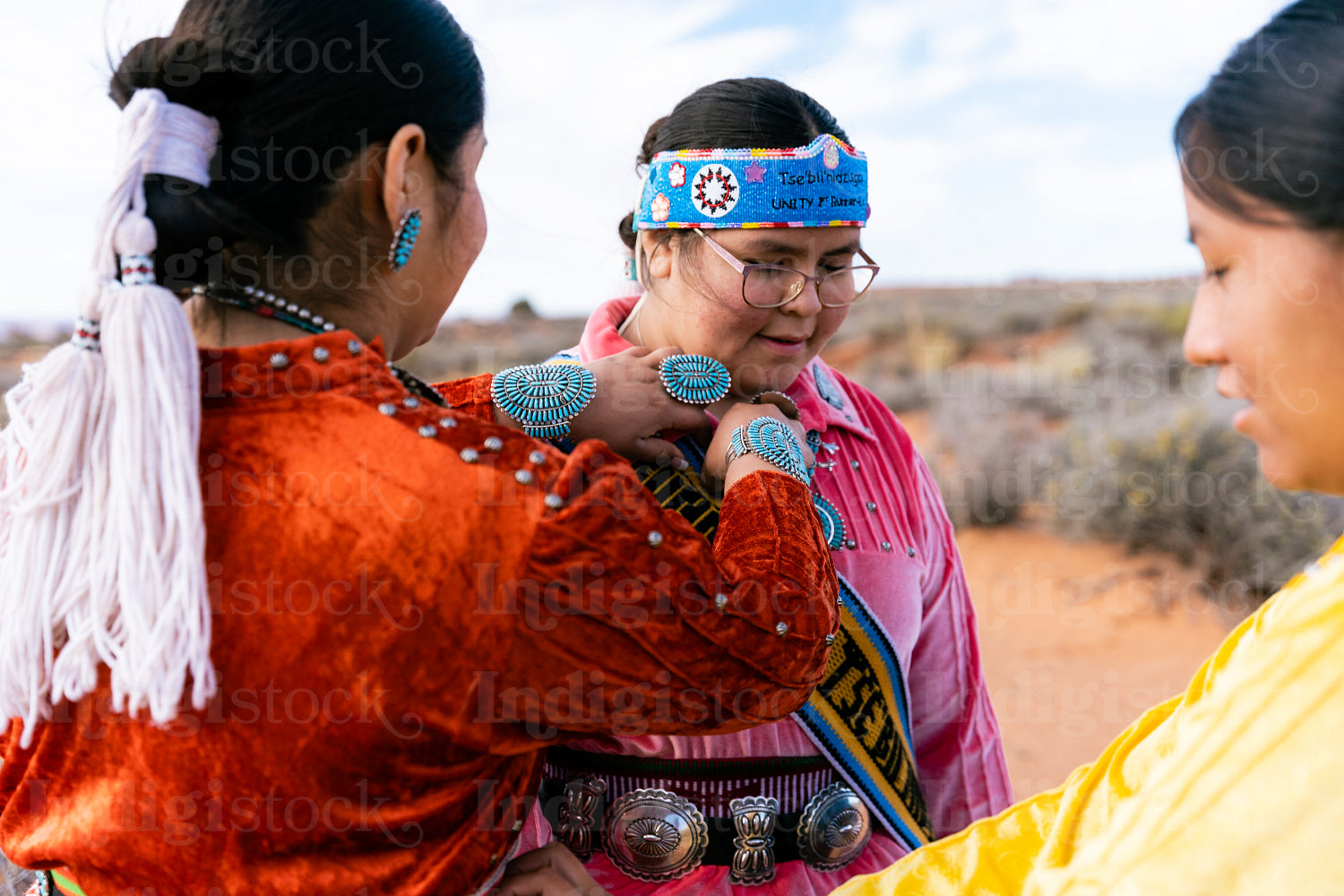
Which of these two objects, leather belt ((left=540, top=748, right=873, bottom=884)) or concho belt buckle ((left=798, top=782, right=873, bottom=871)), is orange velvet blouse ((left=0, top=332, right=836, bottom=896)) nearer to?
leather belt ((left=540, top=748, right=873, bottom=884))

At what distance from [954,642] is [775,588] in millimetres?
1266

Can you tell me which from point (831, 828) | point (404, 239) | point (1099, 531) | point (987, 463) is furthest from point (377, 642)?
point (987, 463)

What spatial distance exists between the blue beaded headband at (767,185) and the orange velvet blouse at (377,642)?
100cm

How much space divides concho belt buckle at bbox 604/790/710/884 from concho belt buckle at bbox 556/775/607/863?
33 mm

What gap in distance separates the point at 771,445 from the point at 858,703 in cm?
70

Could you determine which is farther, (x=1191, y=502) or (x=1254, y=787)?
(x=1191, y=502)

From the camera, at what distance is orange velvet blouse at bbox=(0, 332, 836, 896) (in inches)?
51.0

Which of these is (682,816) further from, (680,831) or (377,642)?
(377,642)

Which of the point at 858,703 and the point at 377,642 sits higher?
the point at 377,642

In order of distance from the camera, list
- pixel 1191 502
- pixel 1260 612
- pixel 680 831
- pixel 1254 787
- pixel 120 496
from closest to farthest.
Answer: pixel 1254 787 < pixel 120 496 < pixel 1260 612 < pixel 680 831 < pixel 1191 502

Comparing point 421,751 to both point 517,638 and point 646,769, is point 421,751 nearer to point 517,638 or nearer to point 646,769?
point 517,638

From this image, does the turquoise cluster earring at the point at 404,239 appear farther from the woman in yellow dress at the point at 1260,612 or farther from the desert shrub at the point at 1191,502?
the desert shrub at the point at 1191,502

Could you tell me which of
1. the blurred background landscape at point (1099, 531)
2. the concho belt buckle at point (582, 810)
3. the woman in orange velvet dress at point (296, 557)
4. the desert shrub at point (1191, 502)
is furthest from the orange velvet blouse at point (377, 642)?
the desert shrub at point (1191, 502)

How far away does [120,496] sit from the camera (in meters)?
Result: 1.26
